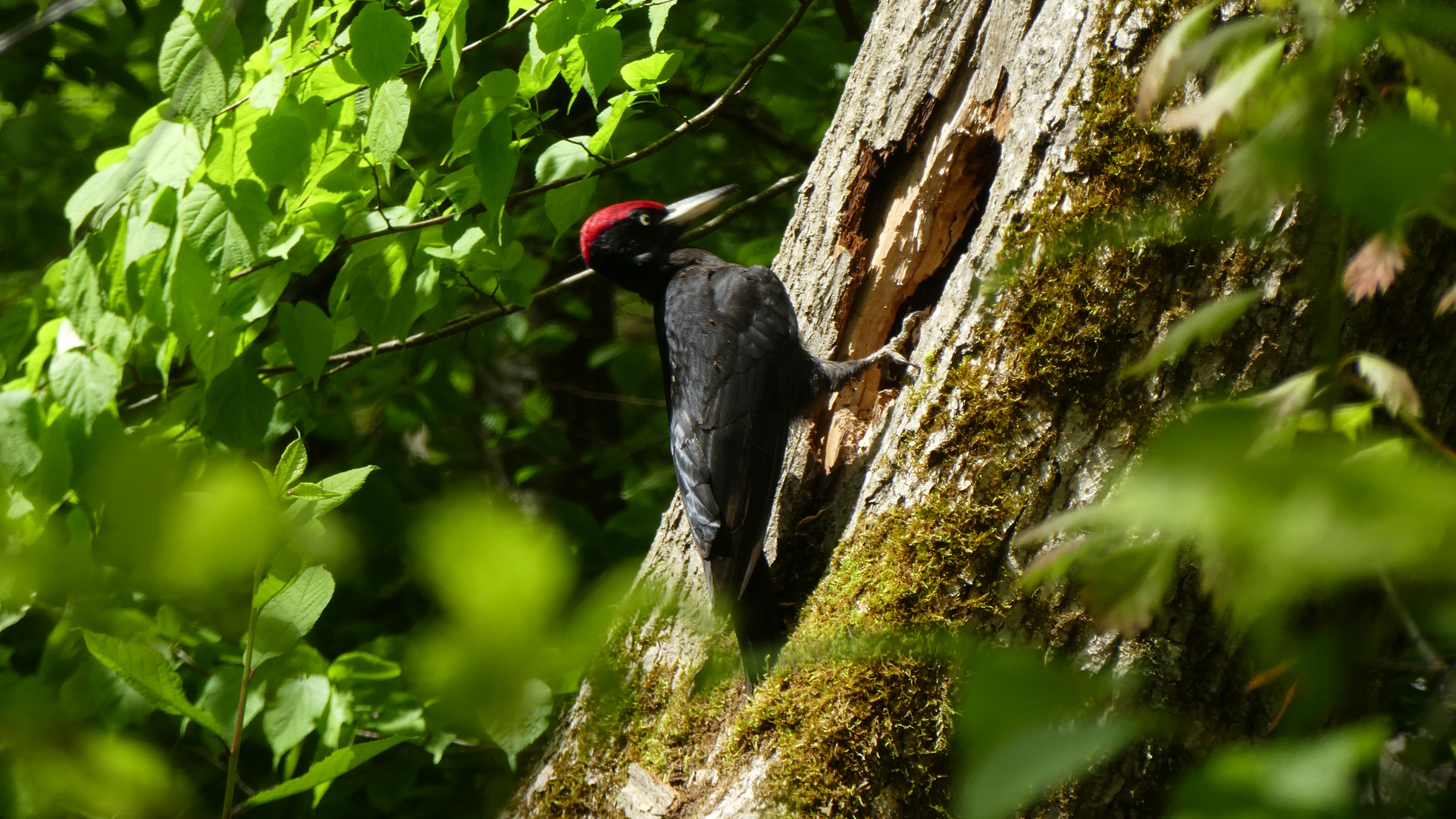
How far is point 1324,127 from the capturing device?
48 centimetres

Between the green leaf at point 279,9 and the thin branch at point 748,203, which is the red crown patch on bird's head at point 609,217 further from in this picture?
the green leaf at point 279,9

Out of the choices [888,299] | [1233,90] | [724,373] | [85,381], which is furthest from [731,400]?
[1233,90]

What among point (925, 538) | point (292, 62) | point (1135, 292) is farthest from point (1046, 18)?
point (292, 62)

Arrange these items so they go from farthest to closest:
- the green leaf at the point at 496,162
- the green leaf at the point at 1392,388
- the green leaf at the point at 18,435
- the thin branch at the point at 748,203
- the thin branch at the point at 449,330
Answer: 1. the thin branch at the point at 748,203
2. the thin branch at the point at 449,330
3. the green leaf at the point at 496,162
4. the green leaf at the point at 18,435
5. the green leaf at the point at 1392,388

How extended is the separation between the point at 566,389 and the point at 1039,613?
10.9 feet

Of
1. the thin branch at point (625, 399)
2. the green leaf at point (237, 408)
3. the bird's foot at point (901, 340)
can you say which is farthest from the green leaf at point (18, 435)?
the thin branch at point (625, 399)

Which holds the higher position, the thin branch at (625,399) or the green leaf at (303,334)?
the green leaf at (303,334)

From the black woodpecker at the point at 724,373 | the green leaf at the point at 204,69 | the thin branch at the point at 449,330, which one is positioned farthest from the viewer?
the thin branch at the point at 449,330

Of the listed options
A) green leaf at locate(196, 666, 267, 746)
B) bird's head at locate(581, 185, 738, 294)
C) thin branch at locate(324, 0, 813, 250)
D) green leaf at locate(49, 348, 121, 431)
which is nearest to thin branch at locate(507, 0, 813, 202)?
thin branch at locate(324, 0, 813, 250)

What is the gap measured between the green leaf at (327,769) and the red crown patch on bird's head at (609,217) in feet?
10.1

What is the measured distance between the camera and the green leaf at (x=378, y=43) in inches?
77.5

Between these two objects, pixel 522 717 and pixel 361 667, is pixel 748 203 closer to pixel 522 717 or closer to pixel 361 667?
pixel 361 667

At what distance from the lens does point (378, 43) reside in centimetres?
199

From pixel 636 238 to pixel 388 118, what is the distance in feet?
5.93
